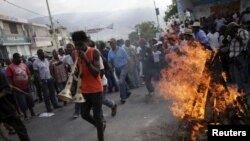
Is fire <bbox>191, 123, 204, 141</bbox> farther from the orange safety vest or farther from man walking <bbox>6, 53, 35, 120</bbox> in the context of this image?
man walking <bbox>6, 53, 35, 120</bbox>

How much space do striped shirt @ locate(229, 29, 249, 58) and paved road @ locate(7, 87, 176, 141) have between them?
1966mm

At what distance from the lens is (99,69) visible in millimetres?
6383

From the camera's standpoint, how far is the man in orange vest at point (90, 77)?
20.2 ft

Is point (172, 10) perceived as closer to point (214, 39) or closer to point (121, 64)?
point (214, 39)

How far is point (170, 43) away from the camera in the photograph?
1195cm

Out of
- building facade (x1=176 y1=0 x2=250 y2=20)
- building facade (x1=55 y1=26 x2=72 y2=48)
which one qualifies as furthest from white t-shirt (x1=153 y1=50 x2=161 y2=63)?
building facade (x1=55 y1=26 x2=72 y2=48)

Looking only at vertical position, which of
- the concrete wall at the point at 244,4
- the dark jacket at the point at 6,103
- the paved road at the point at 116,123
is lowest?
the paved road at the point at 116,123

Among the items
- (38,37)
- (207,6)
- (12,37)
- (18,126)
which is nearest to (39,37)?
(38,37)

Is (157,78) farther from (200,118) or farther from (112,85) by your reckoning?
(200,118)

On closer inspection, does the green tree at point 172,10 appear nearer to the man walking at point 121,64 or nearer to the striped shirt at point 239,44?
the man walking at point 121,64

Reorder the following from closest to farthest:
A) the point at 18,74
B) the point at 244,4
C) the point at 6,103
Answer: the point at 6,103 < the point at 18,74 < the point at 244,4

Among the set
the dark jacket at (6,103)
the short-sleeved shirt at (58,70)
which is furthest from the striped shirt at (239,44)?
the short-sleeved shirt at (58,70)

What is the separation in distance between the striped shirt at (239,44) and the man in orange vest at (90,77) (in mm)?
3848

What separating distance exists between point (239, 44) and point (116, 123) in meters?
3.23
